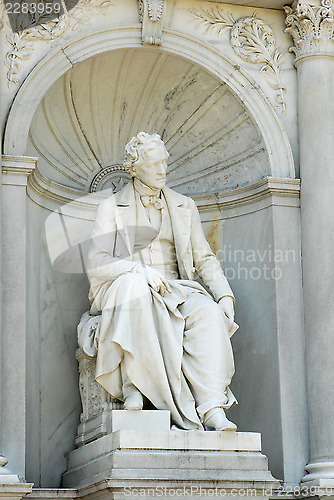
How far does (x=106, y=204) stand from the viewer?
8.70 m

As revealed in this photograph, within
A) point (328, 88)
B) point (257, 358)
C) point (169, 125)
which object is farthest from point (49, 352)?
point (328, 88)

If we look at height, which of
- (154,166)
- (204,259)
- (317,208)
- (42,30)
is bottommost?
(204,259)

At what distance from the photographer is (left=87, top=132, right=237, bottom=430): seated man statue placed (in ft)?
26.0

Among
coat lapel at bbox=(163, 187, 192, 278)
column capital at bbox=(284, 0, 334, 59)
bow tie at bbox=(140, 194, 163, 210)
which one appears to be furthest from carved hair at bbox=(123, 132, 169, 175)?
column capital at bbox=(284, 0, 334, 59)

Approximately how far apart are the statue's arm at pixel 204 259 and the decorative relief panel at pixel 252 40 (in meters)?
1.19

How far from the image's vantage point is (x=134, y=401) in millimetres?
7809

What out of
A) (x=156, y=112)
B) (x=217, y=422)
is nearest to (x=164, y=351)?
(x=217, y=422)

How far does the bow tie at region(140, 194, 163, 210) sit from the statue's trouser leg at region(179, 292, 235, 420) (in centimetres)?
92

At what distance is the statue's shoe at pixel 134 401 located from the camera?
306 inches

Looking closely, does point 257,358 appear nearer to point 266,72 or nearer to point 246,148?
point 246,148

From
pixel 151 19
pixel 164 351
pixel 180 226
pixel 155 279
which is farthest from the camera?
pixel 151 19

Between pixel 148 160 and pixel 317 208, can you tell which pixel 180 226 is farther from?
A: pixel 317 208

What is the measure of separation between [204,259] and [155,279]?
0.80 meters

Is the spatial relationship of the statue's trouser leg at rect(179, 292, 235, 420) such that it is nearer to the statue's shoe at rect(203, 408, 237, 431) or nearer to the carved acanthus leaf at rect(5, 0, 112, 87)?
the statue's shoe at rect(203, 408, 237, 431)
